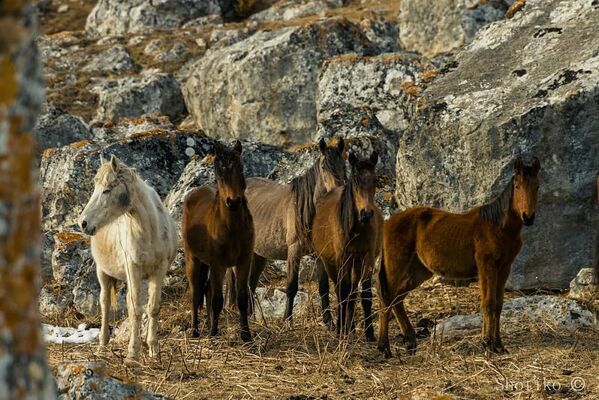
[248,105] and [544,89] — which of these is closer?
[544,89]

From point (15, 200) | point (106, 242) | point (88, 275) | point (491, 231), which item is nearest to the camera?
point (15, 200)

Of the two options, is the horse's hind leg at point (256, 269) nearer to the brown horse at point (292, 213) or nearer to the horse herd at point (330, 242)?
the brown horse at point (292, 213)

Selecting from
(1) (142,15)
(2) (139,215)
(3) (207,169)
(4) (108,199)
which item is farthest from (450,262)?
(1) (142,15)

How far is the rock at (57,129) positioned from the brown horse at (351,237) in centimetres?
917

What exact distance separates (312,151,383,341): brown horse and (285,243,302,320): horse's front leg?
674 mm

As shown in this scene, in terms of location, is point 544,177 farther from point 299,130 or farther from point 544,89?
point 299,130

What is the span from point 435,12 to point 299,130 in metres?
8.75

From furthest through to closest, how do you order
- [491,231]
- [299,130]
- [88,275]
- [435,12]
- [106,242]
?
1. [435,12]
2. [299,130]
3. [88,275]
4. [106,242]
5. [491,231]

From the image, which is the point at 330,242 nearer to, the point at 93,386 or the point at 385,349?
the point at 385,349

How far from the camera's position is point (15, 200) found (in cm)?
242

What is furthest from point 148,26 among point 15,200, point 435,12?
Result: point 15,200

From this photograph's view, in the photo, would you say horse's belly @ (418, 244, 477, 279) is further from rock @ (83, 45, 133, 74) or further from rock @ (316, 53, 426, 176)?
rock @ (83, 45, 133, 74)

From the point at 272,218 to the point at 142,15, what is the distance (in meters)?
28.0

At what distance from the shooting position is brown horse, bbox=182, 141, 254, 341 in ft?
31.8
